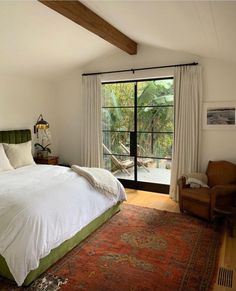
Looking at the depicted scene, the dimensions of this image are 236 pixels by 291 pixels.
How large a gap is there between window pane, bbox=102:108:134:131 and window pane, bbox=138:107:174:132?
0.69ft

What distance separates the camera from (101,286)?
7.11 feet

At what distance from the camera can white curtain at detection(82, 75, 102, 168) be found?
5047 millimetres

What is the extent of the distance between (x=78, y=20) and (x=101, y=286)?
115 inches

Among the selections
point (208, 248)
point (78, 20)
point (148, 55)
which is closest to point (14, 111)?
point (78, 20)

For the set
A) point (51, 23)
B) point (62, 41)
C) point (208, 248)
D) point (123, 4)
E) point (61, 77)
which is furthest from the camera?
point (61, 77)

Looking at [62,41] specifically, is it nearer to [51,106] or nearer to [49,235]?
[51,106]

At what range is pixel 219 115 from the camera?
13.3ft

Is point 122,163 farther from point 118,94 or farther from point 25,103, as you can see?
point 25,103

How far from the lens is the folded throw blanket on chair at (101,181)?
10.5 feet

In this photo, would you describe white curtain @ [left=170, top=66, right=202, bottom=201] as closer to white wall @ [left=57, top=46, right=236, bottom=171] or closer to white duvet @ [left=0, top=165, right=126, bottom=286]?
white wall @ [left=57, top=46, right=236, bottom=171]

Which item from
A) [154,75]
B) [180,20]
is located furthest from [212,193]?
[154,75]

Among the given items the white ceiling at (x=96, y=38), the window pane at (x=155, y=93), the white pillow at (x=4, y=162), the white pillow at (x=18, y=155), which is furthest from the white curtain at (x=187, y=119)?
the white pillow at (x=4, y=162)

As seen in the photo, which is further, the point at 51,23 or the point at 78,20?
the point at 51,23

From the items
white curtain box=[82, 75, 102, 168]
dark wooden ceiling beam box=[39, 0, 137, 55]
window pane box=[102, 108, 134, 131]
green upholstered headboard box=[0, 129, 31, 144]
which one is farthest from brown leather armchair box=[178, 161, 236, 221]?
green upholstered headboard box=[0, 129, 31, 144]
